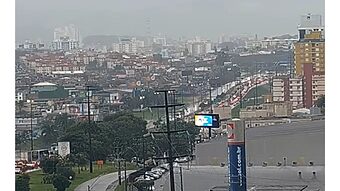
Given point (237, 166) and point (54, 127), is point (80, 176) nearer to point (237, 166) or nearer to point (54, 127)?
point (54, 127)

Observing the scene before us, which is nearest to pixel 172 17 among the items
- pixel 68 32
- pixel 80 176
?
pixel 68 32

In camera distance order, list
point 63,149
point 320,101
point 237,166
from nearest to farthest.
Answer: point 320,101 → point 237,166 → point 63,149

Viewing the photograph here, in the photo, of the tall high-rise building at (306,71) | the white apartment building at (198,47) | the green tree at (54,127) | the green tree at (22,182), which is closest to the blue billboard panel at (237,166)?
the tall high-rise building at (306,71)

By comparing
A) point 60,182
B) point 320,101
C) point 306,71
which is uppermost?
point 306,71
